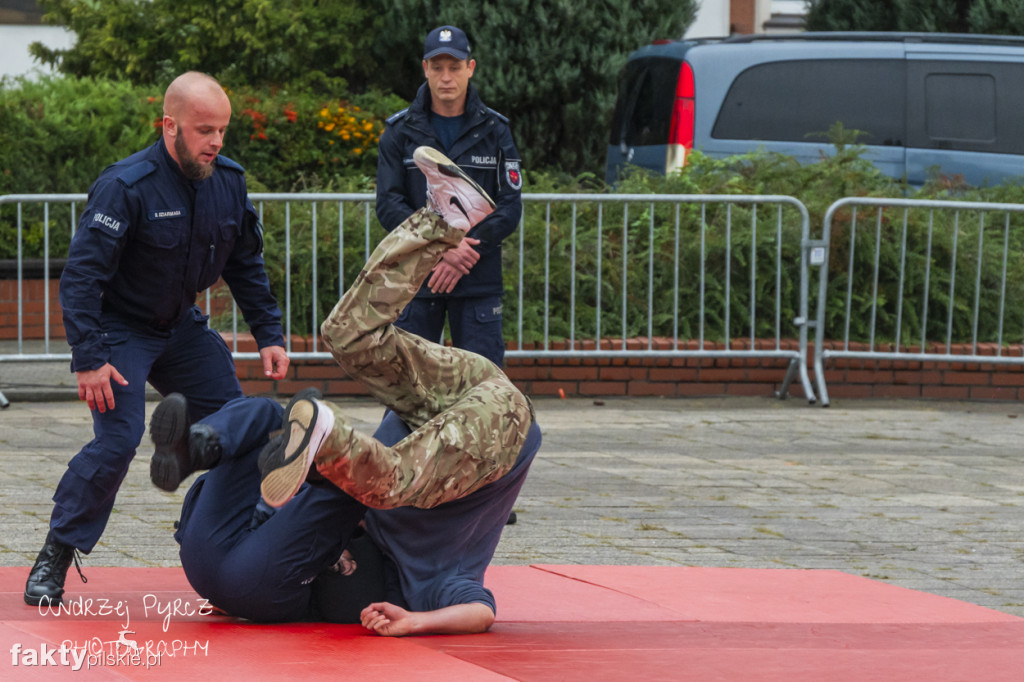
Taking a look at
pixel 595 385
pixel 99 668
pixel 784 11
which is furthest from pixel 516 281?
pixel 784 11

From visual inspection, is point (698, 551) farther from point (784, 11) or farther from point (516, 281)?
point (784, 11)

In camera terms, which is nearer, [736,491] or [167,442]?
[167,442]

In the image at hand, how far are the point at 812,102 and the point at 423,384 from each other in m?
8.21

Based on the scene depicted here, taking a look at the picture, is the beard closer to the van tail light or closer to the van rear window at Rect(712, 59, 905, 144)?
the van tail light

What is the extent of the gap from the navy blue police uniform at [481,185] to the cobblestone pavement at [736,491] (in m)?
0.85

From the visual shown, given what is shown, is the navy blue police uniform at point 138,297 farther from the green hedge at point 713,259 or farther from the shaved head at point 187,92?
the green hedge at point 713,259

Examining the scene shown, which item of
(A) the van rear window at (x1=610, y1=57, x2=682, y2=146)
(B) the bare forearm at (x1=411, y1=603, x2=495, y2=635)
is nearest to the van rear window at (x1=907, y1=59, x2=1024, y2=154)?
(A) the van rear window at (x1=610, y1=57, x2=682, y2=146)

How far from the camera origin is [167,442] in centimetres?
359

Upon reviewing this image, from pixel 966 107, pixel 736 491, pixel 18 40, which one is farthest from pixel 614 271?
pixel 18 40

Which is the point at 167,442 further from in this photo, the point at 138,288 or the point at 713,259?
the point at 713,259

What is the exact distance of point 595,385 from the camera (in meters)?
9.28

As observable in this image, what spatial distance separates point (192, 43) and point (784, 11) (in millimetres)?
10530

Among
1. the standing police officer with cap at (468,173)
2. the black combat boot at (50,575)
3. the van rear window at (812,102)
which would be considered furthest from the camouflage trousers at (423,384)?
the van rear window at (812,102)

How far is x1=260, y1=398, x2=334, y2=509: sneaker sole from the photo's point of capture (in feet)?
11.0
